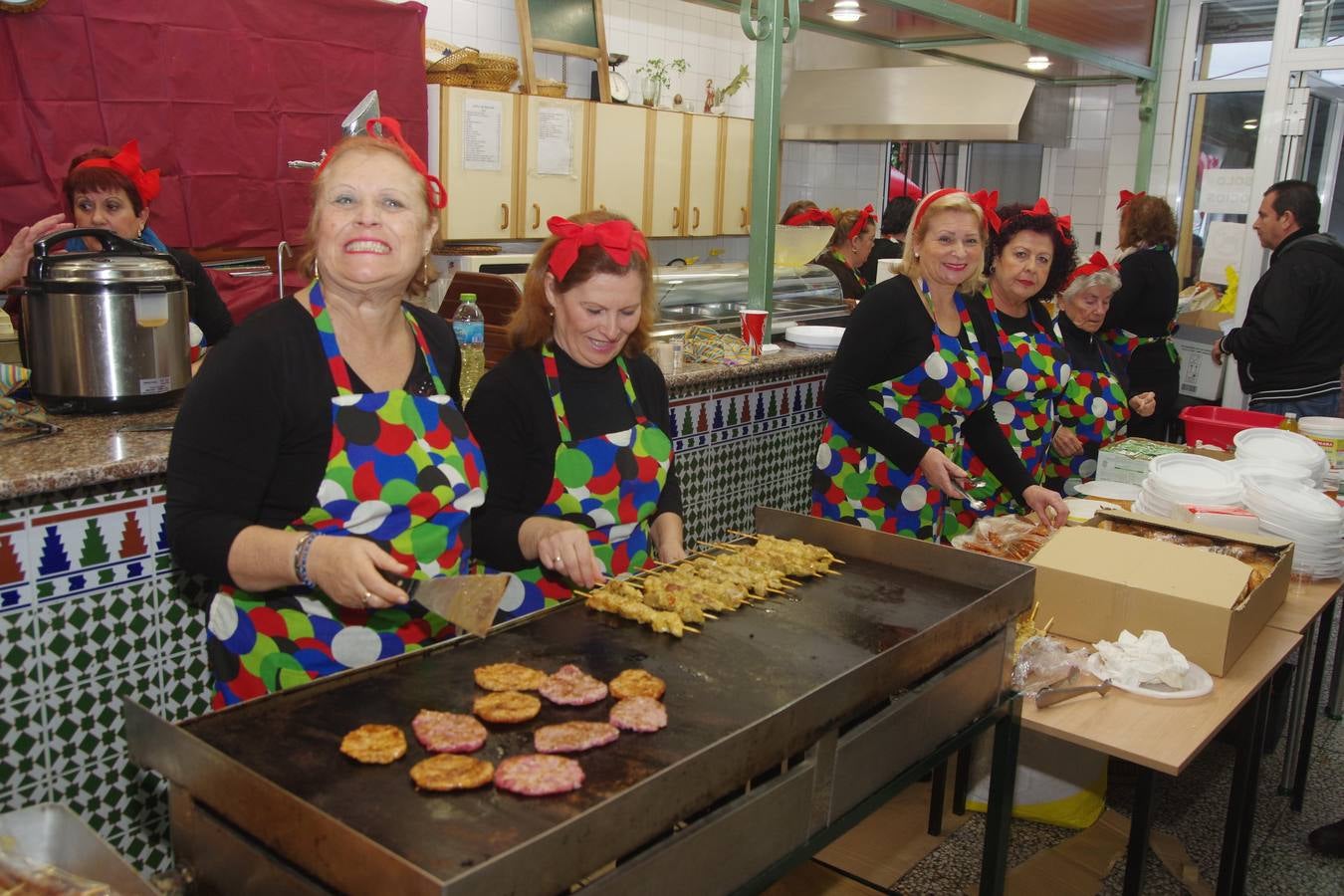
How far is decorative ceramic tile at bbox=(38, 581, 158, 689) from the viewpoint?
92.6 inches

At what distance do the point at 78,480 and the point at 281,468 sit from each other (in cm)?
72

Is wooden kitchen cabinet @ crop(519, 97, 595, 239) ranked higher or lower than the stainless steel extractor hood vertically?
lower

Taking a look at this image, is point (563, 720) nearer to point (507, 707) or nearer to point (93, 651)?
point (507, 707)

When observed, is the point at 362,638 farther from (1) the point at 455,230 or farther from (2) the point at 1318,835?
(1) the point at 455,230

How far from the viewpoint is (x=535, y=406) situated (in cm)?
234

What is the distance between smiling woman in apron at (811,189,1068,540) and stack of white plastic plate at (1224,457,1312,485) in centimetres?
73

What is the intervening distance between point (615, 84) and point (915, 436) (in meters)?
4.97

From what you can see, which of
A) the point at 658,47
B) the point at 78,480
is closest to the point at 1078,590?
the point at 78,480

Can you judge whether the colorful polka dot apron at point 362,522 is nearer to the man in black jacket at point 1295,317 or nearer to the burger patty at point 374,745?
the burger patty at point 374,745

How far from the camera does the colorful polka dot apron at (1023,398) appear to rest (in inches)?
146

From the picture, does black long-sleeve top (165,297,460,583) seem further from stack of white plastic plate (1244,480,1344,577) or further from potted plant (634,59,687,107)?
potted plant (634,59,687,107)

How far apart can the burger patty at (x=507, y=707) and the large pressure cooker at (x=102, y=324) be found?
1.65 meters

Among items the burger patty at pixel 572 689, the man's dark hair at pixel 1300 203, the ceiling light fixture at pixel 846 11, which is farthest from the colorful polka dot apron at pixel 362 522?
the man's dark hair at pixel 1300 203

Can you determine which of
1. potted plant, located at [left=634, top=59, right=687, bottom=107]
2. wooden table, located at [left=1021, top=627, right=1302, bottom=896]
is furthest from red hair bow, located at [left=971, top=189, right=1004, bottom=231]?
potted plant, located at [left=634, top=59, right=687, bottom=107]
